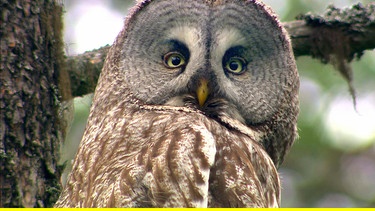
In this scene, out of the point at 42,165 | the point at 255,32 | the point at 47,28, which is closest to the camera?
the point at 42,165

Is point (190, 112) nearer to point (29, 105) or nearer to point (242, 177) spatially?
point (242, 177)

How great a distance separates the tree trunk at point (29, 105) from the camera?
3.22 meters

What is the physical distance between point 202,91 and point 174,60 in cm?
29

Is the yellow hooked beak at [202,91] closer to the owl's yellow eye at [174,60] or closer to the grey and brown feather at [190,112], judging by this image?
the grey and brown feather at [190,112]

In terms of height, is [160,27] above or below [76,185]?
above

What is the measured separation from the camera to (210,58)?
358cm

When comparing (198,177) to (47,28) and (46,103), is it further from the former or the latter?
(47,28)

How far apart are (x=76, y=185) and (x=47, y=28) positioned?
951mm

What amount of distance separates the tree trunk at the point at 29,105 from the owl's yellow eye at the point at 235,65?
3.19 feet

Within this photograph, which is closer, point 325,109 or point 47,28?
point 47,28

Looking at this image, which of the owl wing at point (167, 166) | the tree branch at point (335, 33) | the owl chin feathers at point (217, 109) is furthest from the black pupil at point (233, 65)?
the tree branch at point (335, 33)

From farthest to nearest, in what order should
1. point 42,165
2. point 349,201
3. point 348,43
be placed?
point 349,201
point 348,43
point 42,165

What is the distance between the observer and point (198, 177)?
9.42 feet


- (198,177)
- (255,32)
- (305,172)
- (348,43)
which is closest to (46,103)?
(198,177)
